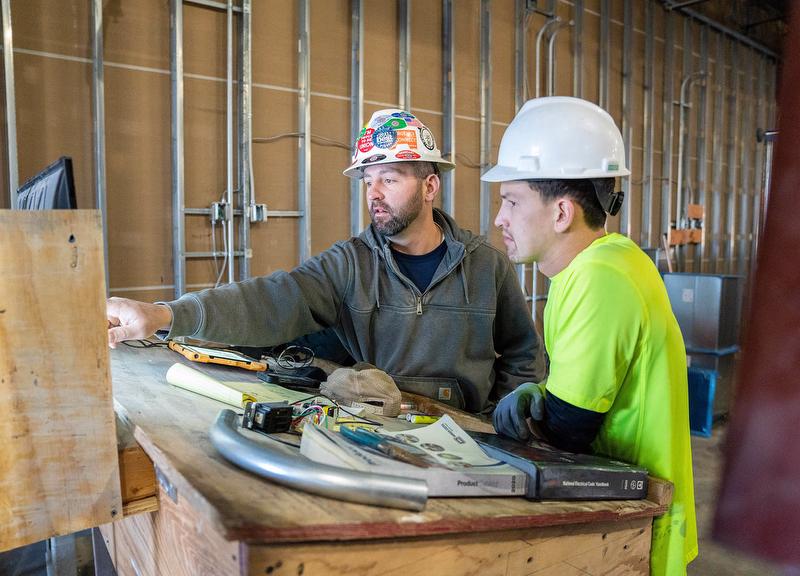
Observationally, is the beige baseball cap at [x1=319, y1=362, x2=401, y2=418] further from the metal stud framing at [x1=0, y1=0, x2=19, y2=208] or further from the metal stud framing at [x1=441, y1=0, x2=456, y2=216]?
the metal stud framing at [x1=441, y1=0, x2=456, y2=216]

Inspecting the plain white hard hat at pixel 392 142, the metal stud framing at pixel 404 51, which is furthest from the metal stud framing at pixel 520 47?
the plain white hard hat at pixel 392 142

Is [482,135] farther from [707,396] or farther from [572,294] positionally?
[572,294]

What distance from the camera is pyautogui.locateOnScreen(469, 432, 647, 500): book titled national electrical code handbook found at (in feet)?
3.71

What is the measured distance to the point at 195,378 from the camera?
1646mm

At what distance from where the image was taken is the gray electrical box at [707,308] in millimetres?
5699

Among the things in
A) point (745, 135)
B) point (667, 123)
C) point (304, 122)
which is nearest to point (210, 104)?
point (304, 122)

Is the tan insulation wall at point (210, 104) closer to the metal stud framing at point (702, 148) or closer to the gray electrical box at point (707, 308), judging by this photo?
the gray electrical box at point (707, 308)

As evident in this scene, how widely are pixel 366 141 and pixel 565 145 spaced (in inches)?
45.7

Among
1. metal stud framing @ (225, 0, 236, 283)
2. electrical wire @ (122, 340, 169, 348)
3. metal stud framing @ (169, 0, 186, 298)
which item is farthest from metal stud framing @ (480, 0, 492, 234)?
electrical wire @ (122, 340, 169, 348)

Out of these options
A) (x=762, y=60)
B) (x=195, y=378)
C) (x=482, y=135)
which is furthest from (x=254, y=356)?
(x=762, y=60)

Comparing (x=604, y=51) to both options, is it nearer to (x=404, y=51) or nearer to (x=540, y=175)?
(x=404, y=51)

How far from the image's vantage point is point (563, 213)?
5.17 ft

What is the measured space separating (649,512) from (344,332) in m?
1.52

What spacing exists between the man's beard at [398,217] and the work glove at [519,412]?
1144 millimetres
